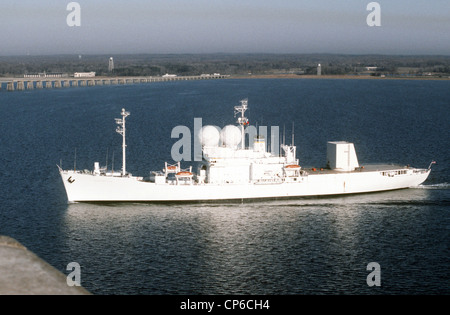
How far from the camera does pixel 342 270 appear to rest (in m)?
33.1

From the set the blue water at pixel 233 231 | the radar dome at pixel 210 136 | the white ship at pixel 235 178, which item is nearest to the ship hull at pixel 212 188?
the white ship at pixel 235 178

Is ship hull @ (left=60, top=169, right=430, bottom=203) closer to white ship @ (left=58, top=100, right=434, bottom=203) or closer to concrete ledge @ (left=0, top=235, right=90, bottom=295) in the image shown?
white ship @ (left=58, top=100, right=434, bottom=203)

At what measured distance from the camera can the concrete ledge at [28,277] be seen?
48.8 feet

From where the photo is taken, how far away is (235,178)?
50.1 meters

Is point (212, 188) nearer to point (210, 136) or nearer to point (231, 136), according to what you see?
point (210, 136)

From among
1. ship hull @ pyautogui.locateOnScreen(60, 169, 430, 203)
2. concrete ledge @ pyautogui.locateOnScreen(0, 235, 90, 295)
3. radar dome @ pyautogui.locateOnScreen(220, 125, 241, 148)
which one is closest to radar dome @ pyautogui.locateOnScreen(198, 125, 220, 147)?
radar dome @ pyautogui.locateOnScreen(220, 125, 241, 148)

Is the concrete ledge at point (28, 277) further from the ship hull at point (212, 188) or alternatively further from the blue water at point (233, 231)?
the ship hull at point (212, 188)

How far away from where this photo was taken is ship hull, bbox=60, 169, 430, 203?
156 ft

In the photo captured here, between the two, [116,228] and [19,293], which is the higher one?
[19,293]

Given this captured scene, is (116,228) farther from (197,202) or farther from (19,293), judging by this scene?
(19,293)

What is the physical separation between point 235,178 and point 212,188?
2.61 m

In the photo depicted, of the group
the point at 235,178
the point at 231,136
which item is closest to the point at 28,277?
the point at 235,178
